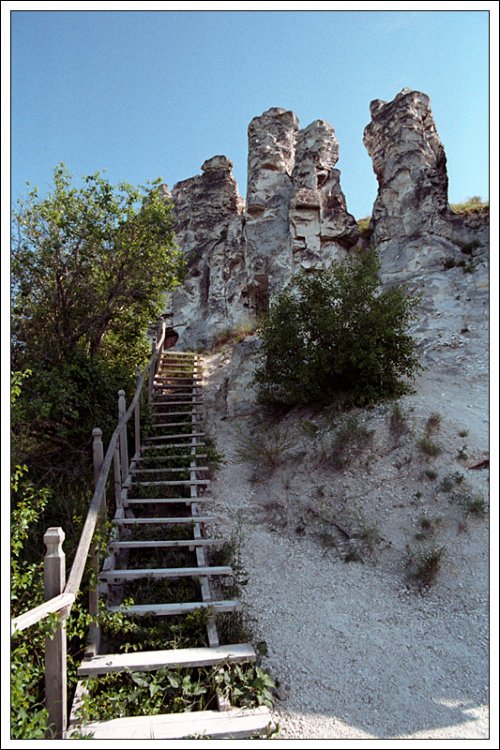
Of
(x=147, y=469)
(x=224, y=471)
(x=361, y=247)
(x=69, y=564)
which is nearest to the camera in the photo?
(x=69, y=564)

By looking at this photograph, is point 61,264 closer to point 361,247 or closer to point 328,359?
point 328,359

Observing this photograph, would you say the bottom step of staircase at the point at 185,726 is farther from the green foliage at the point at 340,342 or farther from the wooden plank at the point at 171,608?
the green foliage at the point at 340,342

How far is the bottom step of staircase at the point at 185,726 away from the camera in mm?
3045

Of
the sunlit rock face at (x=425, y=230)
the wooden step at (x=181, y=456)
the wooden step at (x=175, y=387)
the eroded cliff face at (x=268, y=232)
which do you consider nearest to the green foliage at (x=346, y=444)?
Result: the wooden step at (x=181, y=456)

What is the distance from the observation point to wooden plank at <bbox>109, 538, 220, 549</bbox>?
5051 mm

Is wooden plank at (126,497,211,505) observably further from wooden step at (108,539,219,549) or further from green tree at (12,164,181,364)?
green tree at (12,164,181,364)

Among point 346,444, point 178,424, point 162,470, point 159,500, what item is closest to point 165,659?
point 159,500

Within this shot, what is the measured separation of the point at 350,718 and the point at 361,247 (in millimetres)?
14493

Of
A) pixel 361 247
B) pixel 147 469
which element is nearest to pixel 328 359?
pixel 147 469

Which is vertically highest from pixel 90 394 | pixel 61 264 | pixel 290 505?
pixel 61 264

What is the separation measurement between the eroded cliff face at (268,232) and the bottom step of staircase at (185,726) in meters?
13.3

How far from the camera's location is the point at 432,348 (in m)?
10.2

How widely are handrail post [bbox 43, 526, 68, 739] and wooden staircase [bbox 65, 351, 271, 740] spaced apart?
135 mm

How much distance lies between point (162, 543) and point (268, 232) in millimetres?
14010
